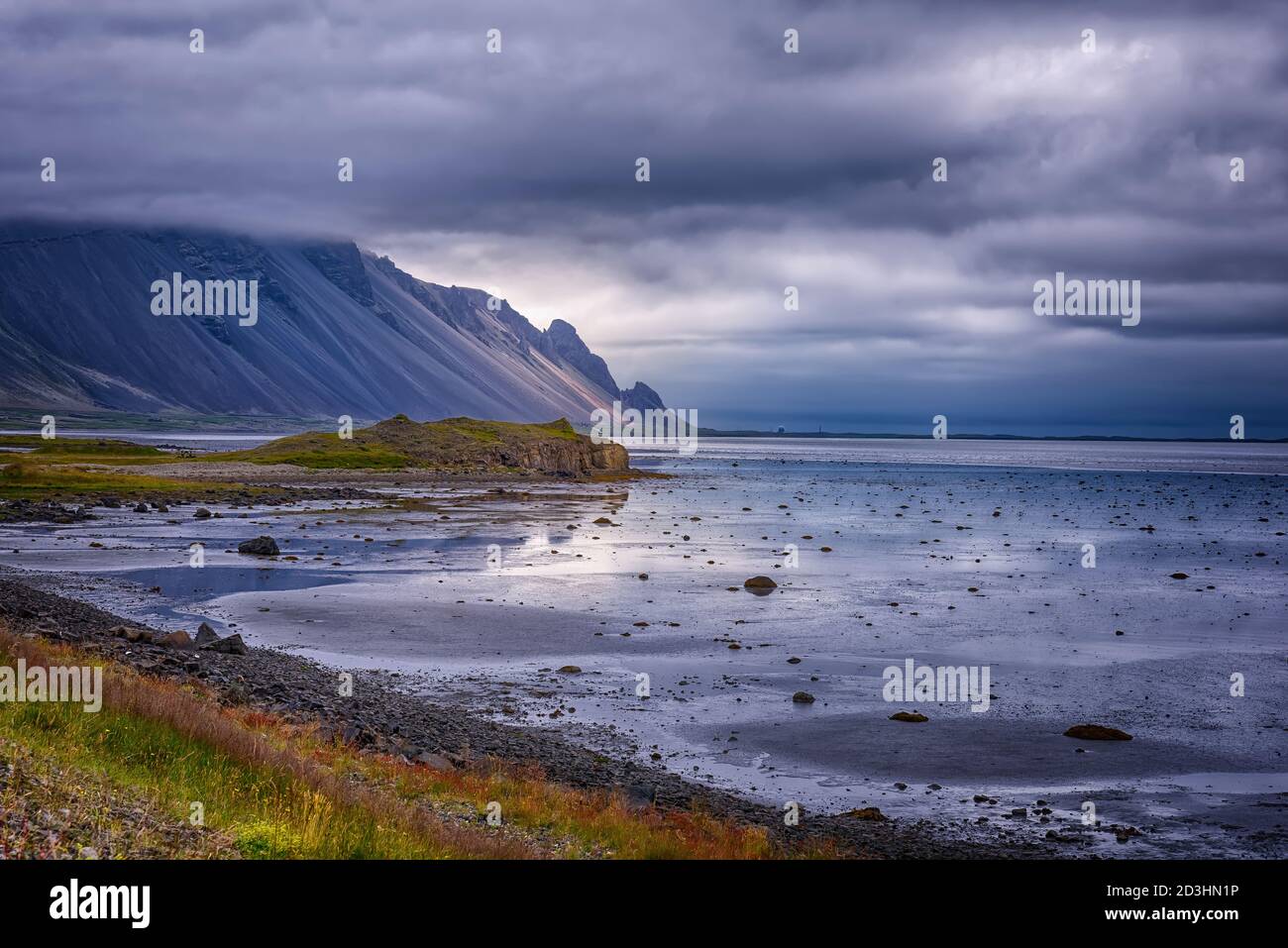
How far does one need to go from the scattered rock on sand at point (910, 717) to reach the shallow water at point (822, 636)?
259mm

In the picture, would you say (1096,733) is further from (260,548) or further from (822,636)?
(260,548)

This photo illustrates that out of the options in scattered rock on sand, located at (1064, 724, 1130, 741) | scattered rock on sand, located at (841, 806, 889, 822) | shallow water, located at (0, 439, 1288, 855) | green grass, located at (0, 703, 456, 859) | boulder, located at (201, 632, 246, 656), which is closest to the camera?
green grass, located at (0, 703, 456, 859)

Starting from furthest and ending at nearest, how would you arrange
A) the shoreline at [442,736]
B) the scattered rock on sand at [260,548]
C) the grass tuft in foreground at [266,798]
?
the scattered rock on sand at [260,548]
the shoreline at [442,736]
the grass tuft in foreground at [266,798]

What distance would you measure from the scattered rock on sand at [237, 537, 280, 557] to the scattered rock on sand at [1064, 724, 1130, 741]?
4326 cm

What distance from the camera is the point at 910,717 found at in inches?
1025

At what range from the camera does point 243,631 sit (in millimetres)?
34750

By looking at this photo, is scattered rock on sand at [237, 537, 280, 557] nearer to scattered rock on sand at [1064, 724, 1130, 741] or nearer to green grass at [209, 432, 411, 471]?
scattered rock on sand at [1064, 724, 1130, 741]

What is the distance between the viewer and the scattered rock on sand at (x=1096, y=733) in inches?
963

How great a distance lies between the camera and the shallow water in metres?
21.6

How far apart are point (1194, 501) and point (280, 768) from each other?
132908mm

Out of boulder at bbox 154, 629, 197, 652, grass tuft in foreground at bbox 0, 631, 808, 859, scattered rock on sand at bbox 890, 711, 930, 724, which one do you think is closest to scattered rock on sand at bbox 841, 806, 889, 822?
grass tuft in foreground at bbox 0, 631, 808, 859

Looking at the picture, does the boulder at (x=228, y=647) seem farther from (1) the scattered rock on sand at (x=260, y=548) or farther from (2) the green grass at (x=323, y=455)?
(2) the green grass at (x=323, y=455)

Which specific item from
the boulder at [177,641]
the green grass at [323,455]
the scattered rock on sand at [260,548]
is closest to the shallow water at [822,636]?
the scattered rock on sand at [260,548]
